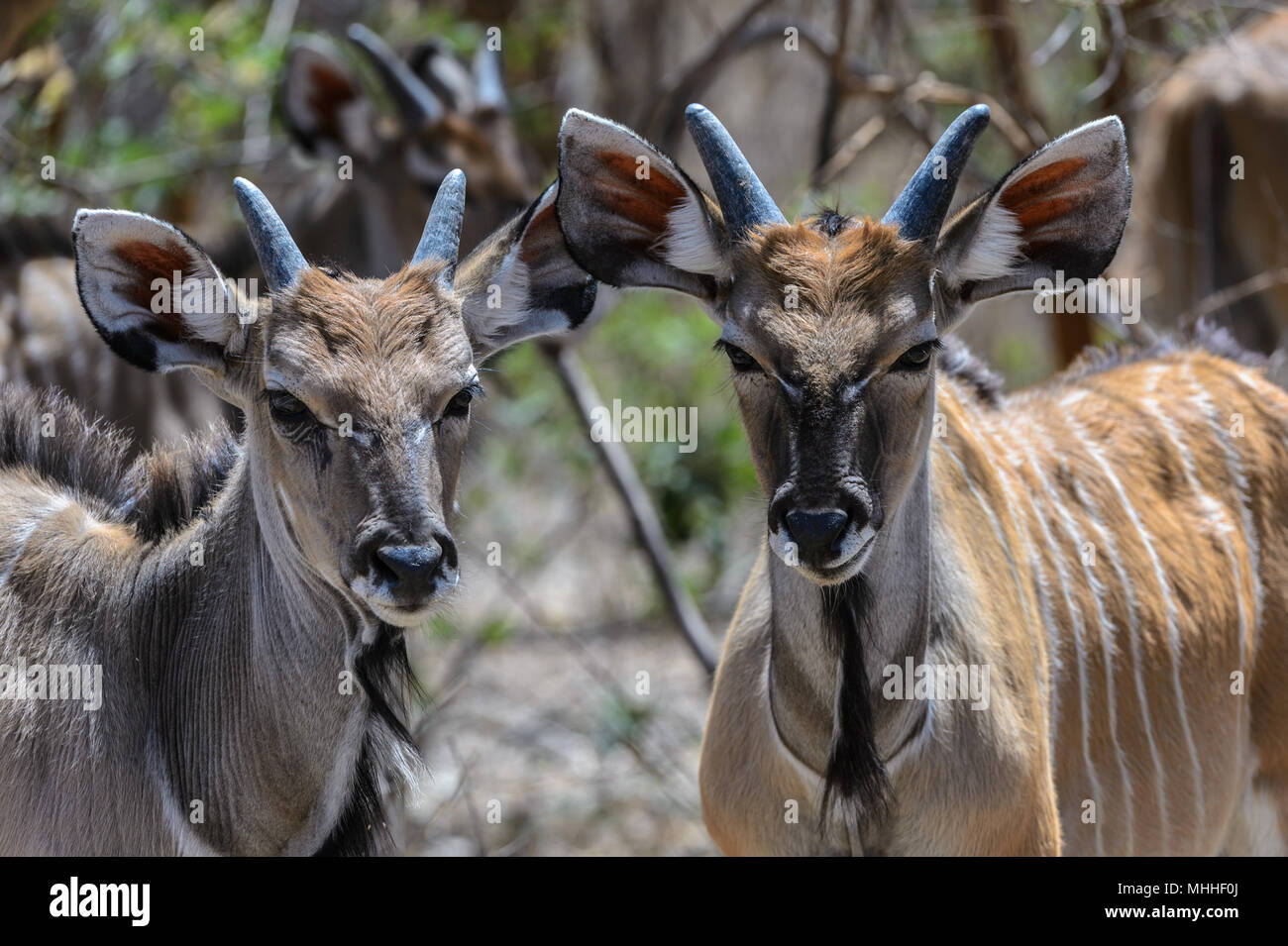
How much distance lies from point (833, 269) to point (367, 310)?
0.95m

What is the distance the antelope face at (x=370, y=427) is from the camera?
2.90 metres

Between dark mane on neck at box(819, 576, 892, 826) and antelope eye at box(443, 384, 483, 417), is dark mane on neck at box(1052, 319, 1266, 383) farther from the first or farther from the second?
antelope eye at box(443, 384, 483, 417)

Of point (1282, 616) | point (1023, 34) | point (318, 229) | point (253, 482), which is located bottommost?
point (1282, 616)

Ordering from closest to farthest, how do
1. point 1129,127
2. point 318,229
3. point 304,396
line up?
point 304,396 → point 1129,127 → point 318,229

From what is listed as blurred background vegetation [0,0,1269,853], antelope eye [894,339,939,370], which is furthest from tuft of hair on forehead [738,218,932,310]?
blurred background vegetation [0,0,1269,853]

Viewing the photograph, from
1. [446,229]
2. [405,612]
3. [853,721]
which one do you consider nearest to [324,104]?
[446,229]

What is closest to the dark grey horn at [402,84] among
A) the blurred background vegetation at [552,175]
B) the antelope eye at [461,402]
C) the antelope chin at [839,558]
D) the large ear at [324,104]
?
the large ear at [324,104]

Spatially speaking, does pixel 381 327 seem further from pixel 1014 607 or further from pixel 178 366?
pixel 1014 607

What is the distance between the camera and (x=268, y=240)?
10.6 ft

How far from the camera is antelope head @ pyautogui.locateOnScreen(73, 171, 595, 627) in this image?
9.60 ft

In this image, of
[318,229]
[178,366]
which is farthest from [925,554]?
[318,229]

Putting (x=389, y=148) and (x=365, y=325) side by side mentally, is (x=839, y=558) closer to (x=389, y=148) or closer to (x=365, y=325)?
(x=365, y=325)

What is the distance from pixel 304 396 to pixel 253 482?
0.97ft
